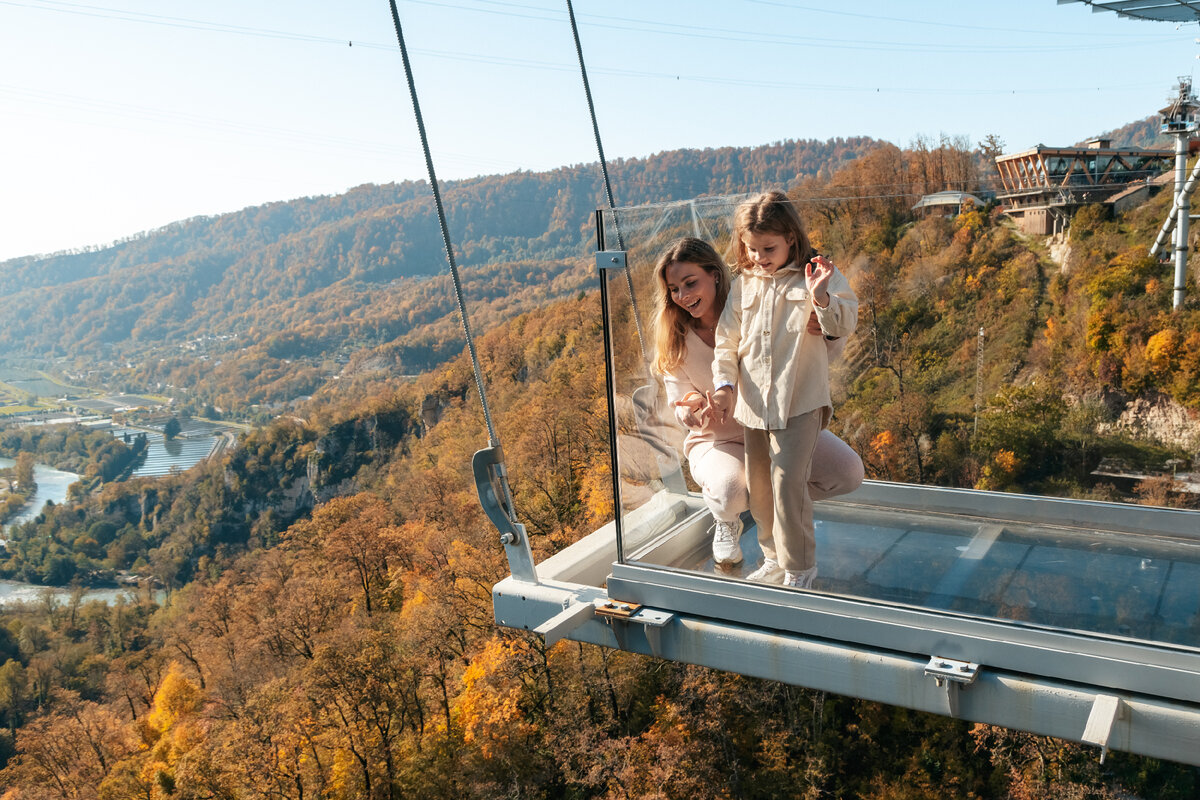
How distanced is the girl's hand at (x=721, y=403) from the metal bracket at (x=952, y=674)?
1105 millimetres

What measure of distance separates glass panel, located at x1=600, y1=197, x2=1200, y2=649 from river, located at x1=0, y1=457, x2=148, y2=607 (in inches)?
2660

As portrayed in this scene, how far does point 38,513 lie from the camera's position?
89188 millimetres

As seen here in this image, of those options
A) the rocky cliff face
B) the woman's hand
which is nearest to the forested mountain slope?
the rocky cliff face

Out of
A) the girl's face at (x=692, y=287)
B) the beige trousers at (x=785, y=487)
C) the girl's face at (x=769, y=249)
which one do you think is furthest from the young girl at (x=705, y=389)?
the girl's face at (x=769, y=249)

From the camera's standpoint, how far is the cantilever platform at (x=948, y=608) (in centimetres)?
254

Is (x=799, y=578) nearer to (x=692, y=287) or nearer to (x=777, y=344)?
(x=777, y=344)

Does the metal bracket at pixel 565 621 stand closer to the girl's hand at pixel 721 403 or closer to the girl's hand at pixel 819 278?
the girl's hand at pixel 721 403

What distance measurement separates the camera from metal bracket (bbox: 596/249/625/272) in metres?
3.21

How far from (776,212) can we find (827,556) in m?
1.43

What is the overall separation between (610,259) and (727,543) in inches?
48.4

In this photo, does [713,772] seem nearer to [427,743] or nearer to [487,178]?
[427,743]

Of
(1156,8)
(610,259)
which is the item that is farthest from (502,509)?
(1156,8)

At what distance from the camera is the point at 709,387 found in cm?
337

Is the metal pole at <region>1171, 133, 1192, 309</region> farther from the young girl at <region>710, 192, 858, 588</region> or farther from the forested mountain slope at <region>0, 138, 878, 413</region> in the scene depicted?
the forested mountain slope at <region>0, 138, 878, 413</region>
